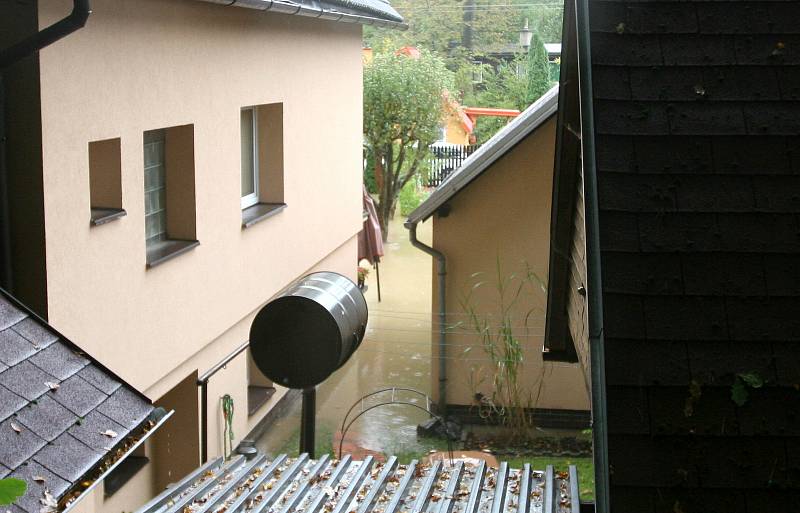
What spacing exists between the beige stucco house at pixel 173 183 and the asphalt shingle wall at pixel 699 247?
413 cm

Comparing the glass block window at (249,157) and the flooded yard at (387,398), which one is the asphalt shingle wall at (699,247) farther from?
the glass block window at (249,157)

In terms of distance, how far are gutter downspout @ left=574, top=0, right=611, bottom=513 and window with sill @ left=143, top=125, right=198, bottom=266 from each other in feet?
20.2

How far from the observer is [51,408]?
11.9ft

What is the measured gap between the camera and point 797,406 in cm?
243

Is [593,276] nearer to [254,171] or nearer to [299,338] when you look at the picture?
[299,338]

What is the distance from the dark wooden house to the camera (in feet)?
7.84

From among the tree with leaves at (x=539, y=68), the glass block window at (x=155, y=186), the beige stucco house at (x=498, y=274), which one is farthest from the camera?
the tree with leaves at (x=539, y=68)

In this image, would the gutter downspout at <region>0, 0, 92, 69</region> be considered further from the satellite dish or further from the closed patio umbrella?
the closed patio umbrella

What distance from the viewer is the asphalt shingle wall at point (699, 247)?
239 centimetres

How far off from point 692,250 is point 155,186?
6.81 m

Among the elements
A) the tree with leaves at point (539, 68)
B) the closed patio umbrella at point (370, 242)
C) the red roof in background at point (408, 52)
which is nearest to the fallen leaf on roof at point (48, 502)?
the closed patio umbrella at point (370, 242)

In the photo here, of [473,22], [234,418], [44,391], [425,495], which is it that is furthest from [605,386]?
[473,22]

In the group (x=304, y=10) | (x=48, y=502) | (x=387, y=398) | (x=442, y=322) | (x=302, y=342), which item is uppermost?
(x=304, y=10)

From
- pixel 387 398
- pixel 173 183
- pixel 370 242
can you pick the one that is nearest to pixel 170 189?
pixel 173 183
